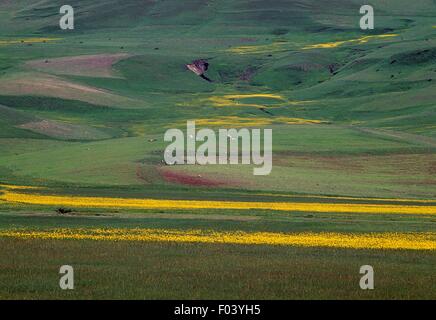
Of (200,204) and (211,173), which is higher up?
(211,173)

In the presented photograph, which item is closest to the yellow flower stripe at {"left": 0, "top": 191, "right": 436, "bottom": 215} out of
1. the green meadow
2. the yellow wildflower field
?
the green meadow

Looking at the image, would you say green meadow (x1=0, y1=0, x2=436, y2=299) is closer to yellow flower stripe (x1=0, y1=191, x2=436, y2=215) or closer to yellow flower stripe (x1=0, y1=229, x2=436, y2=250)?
yellow flower stripe (x1=0, y1=191, x2=436, y2=215)

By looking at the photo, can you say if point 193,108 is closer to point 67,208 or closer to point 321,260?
point 67,208

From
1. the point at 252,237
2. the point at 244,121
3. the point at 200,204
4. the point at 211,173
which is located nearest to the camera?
the point at 252,237

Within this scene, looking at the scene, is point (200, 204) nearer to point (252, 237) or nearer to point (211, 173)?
point (252, 237)

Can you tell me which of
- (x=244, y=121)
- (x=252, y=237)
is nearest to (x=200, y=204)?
(x=252, y=237)

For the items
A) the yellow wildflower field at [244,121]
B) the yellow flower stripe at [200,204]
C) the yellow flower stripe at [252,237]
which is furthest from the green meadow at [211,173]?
the yellow flower stripe at [252,237]
